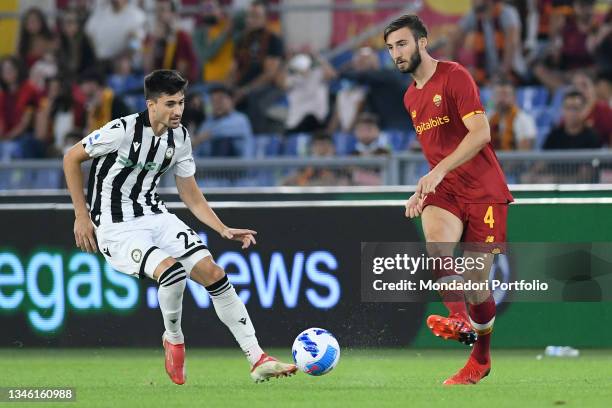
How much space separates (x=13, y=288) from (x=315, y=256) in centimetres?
255

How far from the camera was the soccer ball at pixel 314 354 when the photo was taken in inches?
334

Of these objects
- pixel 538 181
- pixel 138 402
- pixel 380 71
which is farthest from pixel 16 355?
pixel 380 71

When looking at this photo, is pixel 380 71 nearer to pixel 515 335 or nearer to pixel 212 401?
pixel 515 335

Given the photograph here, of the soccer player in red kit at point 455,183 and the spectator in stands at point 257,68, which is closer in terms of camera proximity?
the soccer player in red kit at point 455,183

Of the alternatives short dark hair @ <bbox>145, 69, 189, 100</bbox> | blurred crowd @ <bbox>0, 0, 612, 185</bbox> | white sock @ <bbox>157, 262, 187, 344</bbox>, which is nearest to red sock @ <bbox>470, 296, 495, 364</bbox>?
white sock @ <bbox>157, 262, 187, 344</bbox>

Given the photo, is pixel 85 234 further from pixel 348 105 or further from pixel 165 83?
pixel 348 105

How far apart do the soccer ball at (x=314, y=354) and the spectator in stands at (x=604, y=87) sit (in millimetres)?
6647

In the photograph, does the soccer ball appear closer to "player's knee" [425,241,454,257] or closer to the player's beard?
"player's knee" [425,241,454,257]

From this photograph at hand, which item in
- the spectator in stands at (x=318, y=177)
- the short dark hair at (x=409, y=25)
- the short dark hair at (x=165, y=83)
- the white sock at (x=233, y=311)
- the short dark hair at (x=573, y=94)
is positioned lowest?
the white sock at (x=233, y=311)

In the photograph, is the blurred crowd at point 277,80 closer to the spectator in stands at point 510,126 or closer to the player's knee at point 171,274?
the spectator in stands at point 510,126

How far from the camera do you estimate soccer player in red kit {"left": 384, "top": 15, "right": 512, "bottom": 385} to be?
848cm

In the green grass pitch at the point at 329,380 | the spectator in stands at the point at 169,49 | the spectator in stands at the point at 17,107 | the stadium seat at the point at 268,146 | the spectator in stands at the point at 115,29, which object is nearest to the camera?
the green grass pitch at the point at 329,380

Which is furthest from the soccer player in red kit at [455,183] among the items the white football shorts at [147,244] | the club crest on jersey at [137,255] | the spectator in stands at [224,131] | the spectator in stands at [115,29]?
the spectator in stands at [115,29]

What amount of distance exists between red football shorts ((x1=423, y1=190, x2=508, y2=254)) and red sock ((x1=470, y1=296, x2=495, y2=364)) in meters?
0.36
